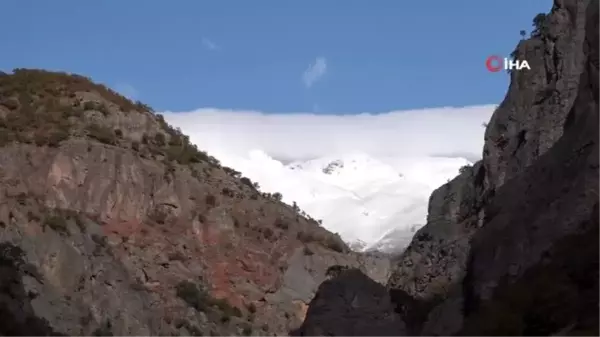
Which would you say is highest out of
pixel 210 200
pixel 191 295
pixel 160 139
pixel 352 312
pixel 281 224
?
pixel 160 139

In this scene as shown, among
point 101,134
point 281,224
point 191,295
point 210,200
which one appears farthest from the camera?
point 281,224

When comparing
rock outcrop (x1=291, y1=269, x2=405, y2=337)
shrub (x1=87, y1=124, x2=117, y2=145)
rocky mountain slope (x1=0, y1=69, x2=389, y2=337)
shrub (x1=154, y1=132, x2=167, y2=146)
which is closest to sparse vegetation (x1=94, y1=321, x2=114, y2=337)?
rocky mountain slope (x1=0, y1=69, x2=389, y2=337)

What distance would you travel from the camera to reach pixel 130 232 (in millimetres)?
65500

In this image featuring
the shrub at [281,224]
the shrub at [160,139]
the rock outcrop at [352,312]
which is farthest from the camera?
the shrub at [160,139]

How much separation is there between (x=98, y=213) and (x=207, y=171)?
1503cm

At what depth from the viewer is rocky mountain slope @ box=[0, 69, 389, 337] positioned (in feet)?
178

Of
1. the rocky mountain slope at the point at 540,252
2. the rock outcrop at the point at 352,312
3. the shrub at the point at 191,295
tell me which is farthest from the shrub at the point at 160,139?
the rock outcrop at the point at 352,312

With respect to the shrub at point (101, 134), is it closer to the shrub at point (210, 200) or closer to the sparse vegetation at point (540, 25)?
the shrub at point (210, 200)

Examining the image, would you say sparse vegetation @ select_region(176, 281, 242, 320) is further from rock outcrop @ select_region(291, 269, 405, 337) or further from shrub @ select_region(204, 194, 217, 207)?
rock outcrop @ select_region(291, 269, 405, 337)

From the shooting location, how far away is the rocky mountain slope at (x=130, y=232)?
A: 5425cm

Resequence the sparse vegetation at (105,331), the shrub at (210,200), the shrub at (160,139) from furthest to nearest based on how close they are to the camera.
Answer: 1. the shrub at (160,139)
2. the shrub at (210,200)
3. the sparse vegetation at (105,331)

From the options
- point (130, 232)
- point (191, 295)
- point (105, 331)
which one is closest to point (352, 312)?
point (105, 331)

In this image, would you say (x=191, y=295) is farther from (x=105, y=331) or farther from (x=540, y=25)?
(x=540, y=25)

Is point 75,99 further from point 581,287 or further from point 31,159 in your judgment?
point 581,287
